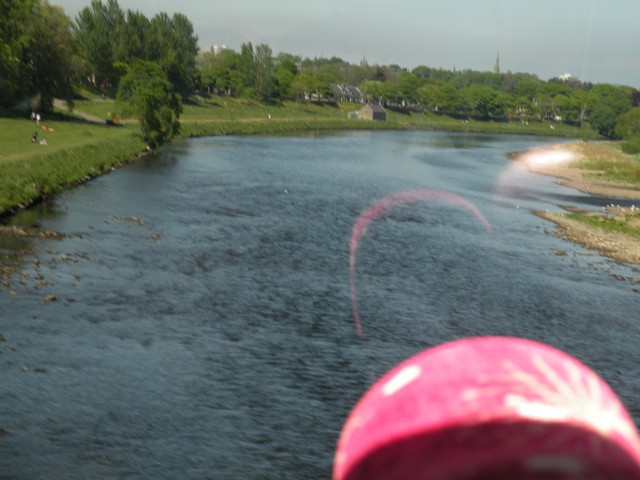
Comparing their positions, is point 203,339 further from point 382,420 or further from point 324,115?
point 324,115

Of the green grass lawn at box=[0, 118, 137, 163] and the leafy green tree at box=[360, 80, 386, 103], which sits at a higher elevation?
the leafy green tree at box=[360, 80, 386, 103]

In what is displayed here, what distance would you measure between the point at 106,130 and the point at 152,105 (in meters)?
6.38

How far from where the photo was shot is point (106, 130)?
7781 centimetres

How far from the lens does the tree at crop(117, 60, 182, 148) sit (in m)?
74.4

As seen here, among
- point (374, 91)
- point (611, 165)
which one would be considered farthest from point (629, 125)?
point (374, 91)

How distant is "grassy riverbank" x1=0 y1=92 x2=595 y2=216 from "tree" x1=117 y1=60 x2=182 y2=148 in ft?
6.33

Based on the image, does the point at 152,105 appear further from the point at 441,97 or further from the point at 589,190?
the point at 441,97

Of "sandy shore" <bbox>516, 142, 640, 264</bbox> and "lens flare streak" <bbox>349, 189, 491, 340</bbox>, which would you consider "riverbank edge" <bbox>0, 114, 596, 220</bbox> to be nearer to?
"lens flare streak" <bbox>349, 189, 491, 340</bbox>

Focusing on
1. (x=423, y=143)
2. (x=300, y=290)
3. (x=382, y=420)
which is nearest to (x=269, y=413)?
(x=300, y=290)

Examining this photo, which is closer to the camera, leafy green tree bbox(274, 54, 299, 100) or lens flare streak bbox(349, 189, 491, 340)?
lens flare streak bbox(349, 189, 491, 340)

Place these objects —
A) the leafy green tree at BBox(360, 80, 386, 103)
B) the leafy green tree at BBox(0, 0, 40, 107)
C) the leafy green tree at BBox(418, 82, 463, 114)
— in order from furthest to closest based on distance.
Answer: the leafy green tree at BBox(360, 80, 386, 103) < the leafy green tree at BBox(418, 82, 463, 114) < the leafy green tree at BBox(0, 0, 40, 107)

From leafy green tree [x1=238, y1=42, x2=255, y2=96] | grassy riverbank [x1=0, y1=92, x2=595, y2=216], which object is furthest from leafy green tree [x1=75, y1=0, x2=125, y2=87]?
leafy green tree [x1=238, y1=42, x2=255, y2=96]

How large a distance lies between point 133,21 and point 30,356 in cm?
13905

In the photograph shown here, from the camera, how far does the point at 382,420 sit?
46.9 inches
